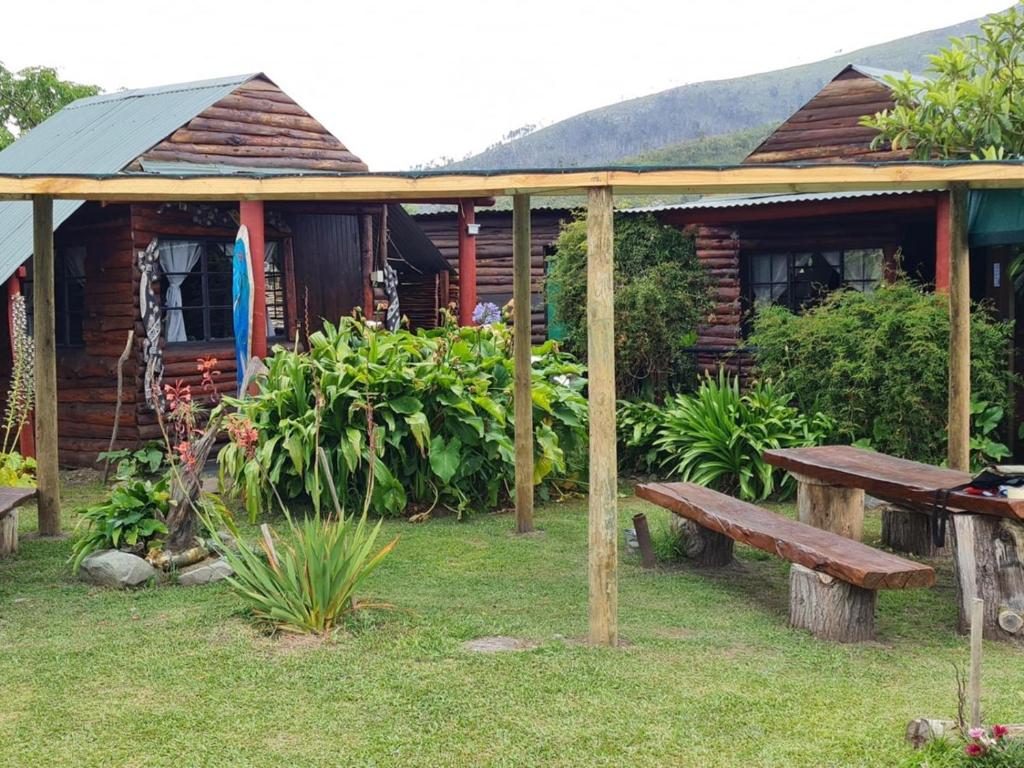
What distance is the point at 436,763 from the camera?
4207 millimetres

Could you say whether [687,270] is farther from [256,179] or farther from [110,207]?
[256,179]

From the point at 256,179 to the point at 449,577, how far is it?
2.68 meters

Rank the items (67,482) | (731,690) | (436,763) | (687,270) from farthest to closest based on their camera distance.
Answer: (687,270)
(67,482)
(731,690)
(436,763)

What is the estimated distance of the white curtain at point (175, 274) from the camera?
43.0 feet

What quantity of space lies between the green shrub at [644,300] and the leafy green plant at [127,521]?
6541mm

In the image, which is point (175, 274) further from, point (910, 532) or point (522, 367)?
point (910, 532)

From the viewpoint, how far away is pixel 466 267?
47.0 feet

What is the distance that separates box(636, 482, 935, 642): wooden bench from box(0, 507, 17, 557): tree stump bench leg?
180 inches

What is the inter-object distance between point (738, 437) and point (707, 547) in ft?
8.44

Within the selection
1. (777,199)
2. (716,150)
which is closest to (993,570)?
(777,199)

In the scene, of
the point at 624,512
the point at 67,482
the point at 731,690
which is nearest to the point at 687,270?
the point at 624,512

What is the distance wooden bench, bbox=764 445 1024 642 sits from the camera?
581 cm

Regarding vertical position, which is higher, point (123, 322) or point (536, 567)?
point (123, 322)

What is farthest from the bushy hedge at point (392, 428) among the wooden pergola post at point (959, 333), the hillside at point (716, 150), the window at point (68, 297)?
the hillside at point (716, 150)
